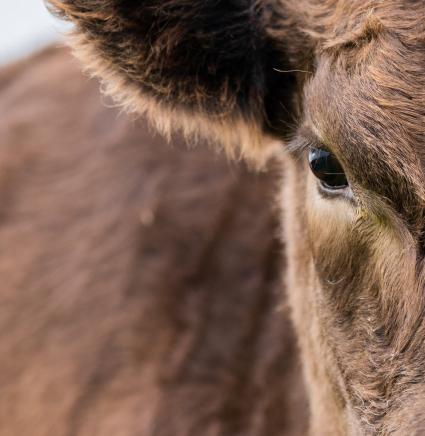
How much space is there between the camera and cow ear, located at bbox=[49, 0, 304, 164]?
9.32 feet

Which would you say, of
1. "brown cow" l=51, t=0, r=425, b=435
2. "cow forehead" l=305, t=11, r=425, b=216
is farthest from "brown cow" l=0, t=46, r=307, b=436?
"cow forehead" l=305, t=11, r=425, b=216

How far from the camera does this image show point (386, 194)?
2396mm

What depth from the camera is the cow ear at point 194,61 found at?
2.84m

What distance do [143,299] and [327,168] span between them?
4.52 ft

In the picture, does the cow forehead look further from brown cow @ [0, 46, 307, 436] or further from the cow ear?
brown cow @ [0, 46, 307, 436]

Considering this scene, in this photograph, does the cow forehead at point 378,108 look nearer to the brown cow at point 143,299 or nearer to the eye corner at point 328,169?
the eye corner at point 328,169

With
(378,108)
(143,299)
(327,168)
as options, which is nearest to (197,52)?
(327,168)

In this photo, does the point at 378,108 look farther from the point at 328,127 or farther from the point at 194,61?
the point at 194,61

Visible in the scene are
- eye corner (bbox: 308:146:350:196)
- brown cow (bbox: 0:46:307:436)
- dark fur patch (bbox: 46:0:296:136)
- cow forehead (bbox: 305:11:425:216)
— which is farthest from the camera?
brown cow (bbox: 0:46:307:436)

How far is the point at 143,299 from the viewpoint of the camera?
3.80 m

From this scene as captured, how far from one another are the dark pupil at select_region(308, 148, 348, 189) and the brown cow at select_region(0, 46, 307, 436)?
1.07m

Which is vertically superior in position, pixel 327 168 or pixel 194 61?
pixel 194 61

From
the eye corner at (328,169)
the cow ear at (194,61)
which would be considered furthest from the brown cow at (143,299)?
the eye corner at (328,169)

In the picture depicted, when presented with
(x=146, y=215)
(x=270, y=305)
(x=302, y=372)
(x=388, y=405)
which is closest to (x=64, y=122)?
(x=146, y=215)
